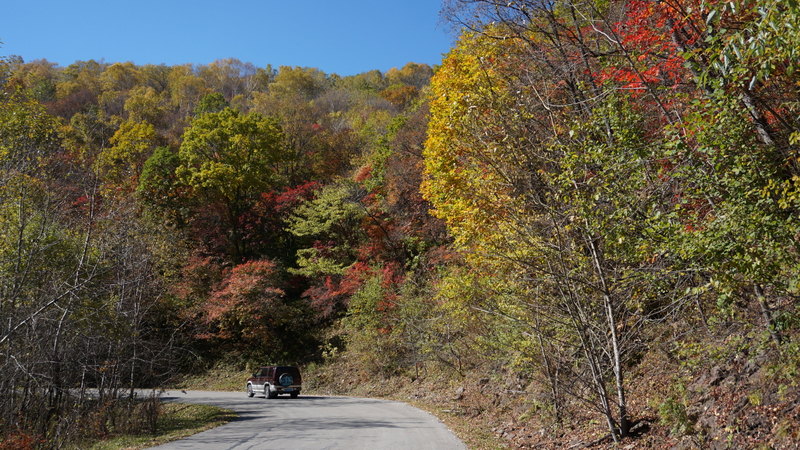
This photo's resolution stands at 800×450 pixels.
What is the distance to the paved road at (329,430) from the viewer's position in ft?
34.4

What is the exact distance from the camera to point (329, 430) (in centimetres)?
1260

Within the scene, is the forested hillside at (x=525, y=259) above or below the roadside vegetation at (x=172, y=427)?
above

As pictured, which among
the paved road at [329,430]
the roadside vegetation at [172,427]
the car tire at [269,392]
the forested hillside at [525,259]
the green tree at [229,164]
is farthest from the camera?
the green tree at [229,164]

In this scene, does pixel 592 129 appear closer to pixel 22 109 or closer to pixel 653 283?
pixel 653 283

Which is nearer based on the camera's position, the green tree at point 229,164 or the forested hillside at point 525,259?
the forested hillside at point 525,259

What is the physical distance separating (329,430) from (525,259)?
6.83 m

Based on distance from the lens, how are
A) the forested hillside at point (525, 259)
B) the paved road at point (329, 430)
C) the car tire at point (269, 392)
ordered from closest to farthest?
the forested hillside at point (525, 259)
the paved road at point (329, 430)
the car tire at point (269, 392)

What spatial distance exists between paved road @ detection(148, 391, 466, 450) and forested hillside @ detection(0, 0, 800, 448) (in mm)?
1832

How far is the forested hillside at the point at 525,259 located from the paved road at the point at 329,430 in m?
1.83

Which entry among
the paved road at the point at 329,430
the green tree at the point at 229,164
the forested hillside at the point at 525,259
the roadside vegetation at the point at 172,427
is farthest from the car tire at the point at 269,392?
the green tree at the point at 229,164

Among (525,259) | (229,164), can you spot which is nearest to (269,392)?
(229,164)

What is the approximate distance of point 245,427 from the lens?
44.8 ft

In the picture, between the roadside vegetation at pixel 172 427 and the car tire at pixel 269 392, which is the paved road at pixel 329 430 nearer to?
the roadside vegetation at pixel 172 427

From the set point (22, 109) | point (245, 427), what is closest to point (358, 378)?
point (245, 427)
